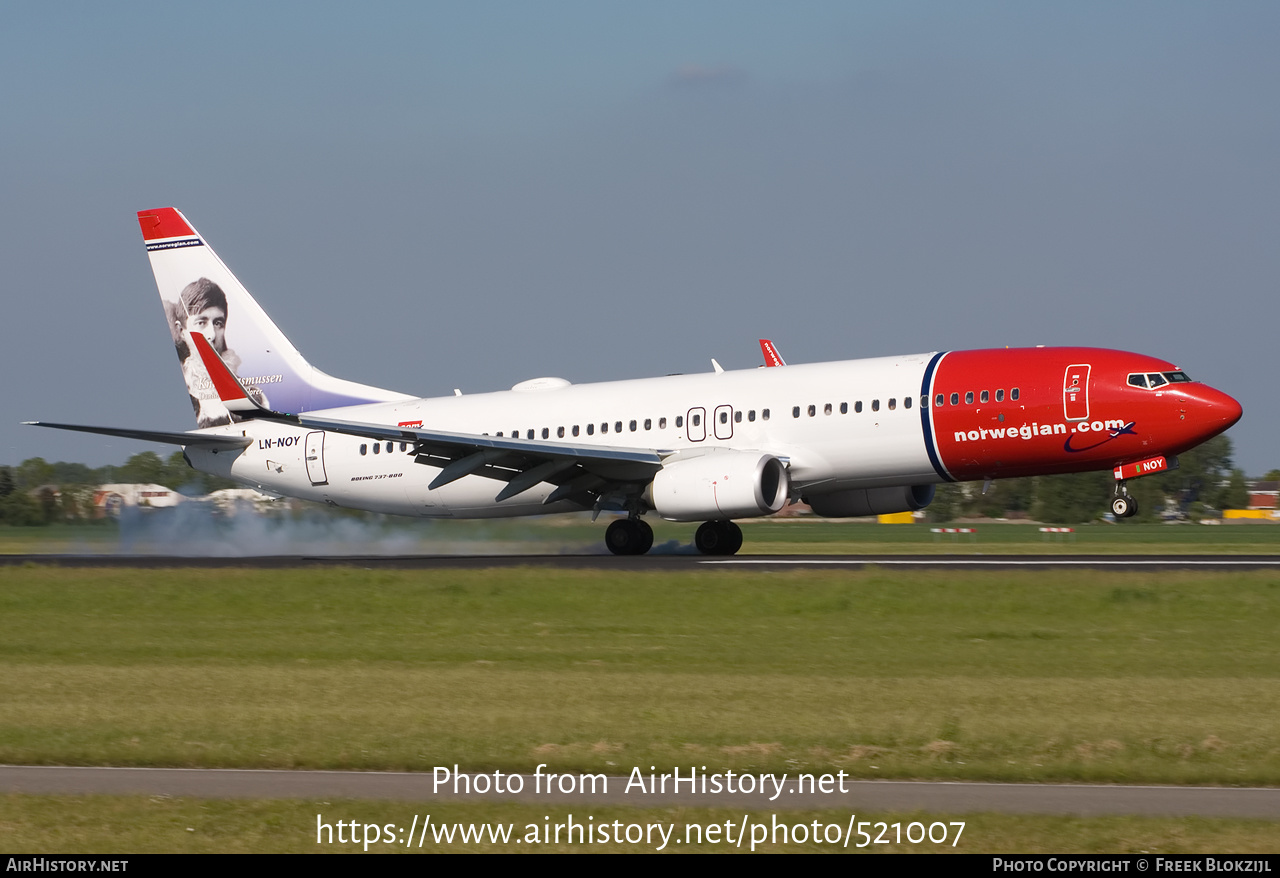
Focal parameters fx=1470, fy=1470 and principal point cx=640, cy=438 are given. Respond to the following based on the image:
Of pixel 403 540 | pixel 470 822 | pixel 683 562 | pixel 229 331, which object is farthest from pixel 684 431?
pixel 470 822

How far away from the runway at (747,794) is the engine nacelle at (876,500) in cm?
2220

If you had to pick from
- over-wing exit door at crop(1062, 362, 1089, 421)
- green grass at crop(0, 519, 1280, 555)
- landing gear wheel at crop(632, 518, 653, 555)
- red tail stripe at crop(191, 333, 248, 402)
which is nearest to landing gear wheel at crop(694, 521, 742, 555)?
landing gear wheel at crop(632, 518, 653, 555)

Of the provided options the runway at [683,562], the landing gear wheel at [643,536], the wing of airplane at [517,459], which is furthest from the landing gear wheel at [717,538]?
the wing of airplane at [517,459]

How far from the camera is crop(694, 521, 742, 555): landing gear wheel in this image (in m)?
33.4

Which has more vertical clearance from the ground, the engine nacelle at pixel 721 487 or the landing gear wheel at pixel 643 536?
the engine nacelle at pixel 721 487

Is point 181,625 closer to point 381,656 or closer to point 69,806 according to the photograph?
point 381,656

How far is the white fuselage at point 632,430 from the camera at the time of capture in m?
30.6

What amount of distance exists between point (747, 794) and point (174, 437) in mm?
28633

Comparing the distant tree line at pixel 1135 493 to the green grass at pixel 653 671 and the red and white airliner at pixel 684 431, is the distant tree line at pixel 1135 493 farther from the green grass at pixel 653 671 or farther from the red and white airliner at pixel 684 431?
the green grass at pixel 653 671

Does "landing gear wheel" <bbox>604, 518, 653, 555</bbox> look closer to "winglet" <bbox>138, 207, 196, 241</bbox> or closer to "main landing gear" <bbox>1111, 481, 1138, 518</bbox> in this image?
"main landing gear" <bbox>1111, 481, 1138, 518</bbox>

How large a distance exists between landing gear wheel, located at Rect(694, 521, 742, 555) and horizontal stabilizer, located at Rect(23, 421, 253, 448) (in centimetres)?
1234

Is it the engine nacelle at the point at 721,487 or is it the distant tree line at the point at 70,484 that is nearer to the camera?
the engine nacelle at the point at 721,487
